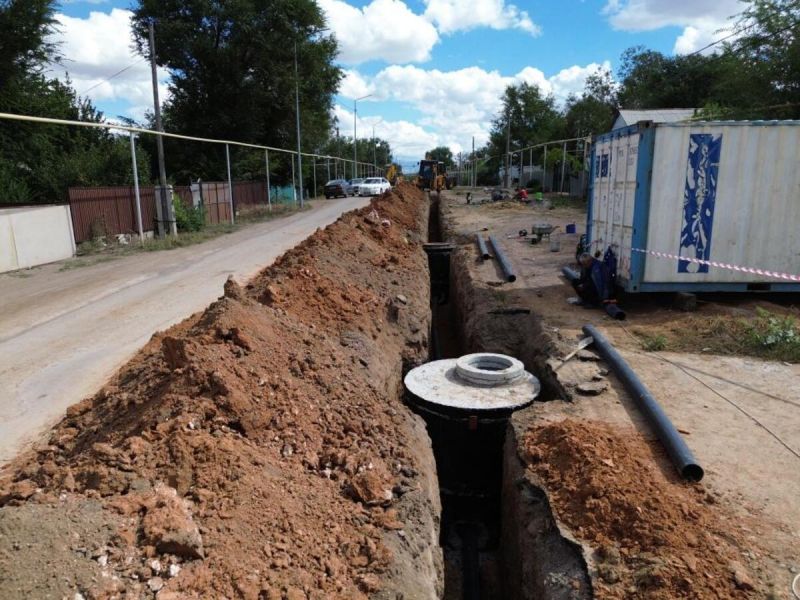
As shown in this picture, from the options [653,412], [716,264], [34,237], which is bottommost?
[653,412]

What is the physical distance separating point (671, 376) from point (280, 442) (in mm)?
4462

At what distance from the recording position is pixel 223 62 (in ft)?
108

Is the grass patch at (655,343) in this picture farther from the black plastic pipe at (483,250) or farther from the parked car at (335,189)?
the parked car at (335,189)

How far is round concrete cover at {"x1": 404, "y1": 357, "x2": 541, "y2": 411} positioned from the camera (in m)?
6.48

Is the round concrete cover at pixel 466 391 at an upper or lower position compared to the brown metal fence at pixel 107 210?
lower

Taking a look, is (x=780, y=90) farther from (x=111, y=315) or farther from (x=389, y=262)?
(x=111, y=315)

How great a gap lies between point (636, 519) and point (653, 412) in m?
1.61

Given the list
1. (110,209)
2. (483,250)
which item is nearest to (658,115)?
(483,250)

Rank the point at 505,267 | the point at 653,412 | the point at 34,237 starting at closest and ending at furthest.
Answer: the point at 653,412, the point at 505,267, the point at 34,237

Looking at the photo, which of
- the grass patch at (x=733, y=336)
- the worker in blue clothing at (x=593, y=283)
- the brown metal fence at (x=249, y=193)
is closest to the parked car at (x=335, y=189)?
the brown metal fence at (x=249, y=193)

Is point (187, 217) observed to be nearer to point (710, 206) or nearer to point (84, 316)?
point (84, 316)

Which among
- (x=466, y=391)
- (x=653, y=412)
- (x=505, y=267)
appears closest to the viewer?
(x=653, y=412)

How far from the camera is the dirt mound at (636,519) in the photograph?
334 centimetres

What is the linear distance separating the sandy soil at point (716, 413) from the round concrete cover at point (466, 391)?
48 centimetres
